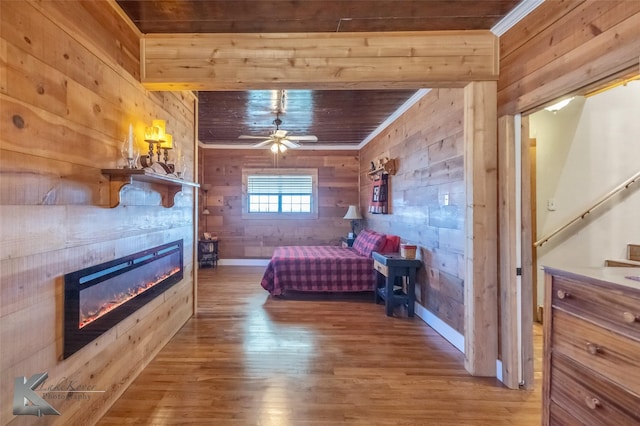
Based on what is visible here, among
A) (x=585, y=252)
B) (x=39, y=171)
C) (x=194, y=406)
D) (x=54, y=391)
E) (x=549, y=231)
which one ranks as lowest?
(x=194, y=406)

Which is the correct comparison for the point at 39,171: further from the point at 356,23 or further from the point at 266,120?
the point at 266,120

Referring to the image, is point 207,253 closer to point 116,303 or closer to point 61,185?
point 116,303

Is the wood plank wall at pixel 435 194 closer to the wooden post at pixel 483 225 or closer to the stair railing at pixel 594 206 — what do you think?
the wooden post at pixel 483 225

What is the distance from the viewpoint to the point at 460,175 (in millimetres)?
2668

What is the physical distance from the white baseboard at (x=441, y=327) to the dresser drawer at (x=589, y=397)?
51.5 inches

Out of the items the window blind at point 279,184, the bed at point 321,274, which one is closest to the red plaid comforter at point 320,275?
the bed at point 321,274

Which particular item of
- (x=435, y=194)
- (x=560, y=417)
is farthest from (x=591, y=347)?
(x=435, y=194)

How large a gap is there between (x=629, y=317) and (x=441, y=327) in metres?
2.10

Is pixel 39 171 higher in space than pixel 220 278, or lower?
higher

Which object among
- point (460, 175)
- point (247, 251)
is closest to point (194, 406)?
point (460, 175)

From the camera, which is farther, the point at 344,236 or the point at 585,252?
the point at 344,236

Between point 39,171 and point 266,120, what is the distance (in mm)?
3620

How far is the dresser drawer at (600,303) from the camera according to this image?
114 cm

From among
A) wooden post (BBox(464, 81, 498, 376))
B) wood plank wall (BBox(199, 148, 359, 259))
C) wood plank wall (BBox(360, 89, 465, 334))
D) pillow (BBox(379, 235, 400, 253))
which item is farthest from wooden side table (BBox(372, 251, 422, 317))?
wood plank wall (BBox(199, 148, 359, 259))
